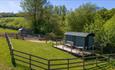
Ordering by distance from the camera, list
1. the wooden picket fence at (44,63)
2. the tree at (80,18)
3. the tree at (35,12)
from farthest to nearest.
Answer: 1. the tree at (35,12)
2. the tree at (80,18)
3. the wooden picket fence at (44,63)

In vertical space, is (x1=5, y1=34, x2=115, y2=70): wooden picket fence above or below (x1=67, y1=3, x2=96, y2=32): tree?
below

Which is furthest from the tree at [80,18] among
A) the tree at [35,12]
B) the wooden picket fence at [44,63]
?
the wooden picket fence at [44,63]

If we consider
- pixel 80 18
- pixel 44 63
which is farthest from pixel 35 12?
pixel 44 63

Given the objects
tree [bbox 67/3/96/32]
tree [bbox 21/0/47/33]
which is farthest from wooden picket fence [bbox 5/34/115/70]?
tree [bbox 21/0/47/33]

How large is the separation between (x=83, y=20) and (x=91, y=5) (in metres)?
5.38

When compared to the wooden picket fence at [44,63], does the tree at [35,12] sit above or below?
above

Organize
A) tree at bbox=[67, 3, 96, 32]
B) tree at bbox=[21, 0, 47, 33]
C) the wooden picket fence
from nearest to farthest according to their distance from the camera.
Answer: the wooden picket fence
tree at bbox=[67, 3, 96, 32]
tree at bbox=[21, 0, 47, 33]

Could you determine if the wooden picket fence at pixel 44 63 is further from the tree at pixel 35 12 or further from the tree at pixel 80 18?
the tree at pixel 35 12

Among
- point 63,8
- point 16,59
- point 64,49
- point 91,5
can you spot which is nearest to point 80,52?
point 64,49

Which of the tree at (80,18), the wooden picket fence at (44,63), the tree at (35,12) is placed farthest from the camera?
the tree at (35,12)

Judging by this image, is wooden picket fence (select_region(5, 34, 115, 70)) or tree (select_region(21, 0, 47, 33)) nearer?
wooden picket fence (select_region(5, 34, 115, 70))

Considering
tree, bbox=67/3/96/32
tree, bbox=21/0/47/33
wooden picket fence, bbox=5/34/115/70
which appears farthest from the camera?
tree, bbox=21/0/47/33

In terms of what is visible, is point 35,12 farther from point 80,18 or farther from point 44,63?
point 44,63

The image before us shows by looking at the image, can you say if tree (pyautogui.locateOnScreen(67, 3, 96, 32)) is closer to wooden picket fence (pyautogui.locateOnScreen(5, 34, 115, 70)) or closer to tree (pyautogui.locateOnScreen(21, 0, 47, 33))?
tree (pyautogui.locateOnScreen(21, 0, 47, 33))
